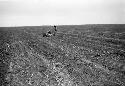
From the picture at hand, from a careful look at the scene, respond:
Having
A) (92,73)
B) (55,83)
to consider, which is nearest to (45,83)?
(55,83)

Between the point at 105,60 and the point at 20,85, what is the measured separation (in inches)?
294

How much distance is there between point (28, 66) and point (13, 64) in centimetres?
152

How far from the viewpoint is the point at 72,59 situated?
15.3 meters

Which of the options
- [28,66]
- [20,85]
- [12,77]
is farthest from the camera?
[28,66]

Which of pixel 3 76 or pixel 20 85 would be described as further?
pixel 3 76

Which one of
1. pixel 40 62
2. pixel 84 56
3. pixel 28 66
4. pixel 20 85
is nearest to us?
pixel 20 85

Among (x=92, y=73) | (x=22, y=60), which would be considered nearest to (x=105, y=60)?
(x=92, y=73)

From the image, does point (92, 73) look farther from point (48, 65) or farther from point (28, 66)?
point (28, 66)

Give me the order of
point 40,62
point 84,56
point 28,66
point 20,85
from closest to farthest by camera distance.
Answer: point 20,85 < point 28,66 < point 40,62 < point 84,56

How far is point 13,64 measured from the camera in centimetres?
1446

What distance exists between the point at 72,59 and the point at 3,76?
19.6 ft

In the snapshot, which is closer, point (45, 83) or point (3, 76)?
point (45, 83)

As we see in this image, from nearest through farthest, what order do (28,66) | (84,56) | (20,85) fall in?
(20,85) → (28,66) → (84,56)

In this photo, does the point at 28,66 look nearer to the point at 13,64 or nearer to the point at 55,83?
the point at 13,64
